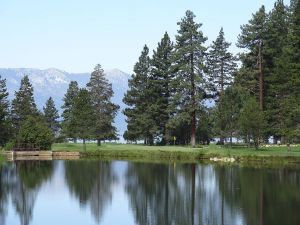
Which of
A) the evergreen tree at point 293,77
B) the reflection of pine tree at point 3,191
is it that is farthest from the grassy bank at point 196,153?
the reflection of pine tree at point 3,191

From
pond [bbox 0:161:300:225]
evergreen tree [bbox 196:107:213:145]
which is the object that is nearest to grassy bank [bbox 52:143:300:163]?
pond [bbox 0:161:300:225]

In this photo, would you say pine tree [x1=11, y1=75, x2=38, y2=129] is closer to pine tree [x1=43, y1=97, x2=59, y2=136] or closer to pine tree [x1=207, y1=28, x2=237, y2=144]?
pine tree [x1=43, y1=97, x2=59, y2=136]

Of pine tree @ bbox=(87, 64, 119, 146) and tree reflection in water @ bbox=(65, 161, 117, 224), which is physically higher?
pine tree @ bbox=(87, 64, 119, 146)

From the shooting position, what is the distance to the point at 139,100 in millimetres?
93125

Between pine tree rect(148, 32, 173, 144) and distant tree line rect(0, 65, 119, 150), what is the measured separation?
316 inches

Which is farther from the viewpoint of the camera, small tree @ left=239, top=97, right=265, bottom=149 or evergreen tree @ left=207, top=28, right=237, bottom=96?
evergreen tree @ left=207, top=28, right=237, bottom=96

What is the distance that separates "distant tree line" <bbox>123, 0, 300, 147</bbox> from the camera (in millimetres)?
69062

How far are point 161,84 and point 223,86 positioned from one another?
432 inches

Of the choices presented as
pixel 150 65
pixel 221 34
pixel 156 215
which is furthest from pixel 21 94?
pixel 156 215

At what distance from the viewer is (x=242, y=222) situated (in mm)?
28078

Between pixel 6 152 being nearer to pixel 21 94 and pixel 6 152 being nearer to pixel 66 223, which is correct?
pixel 21 94

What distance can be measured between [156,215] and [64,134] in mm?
72526

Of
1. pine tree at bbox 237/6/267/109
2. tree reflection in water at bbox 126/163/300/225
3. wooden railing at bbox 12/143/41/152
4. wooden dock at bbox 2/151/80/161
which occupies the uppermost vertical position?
pine tree at bbox 237/6/267/109

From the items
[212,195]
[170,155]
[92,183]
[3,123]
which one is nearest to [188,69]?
[170,155]
